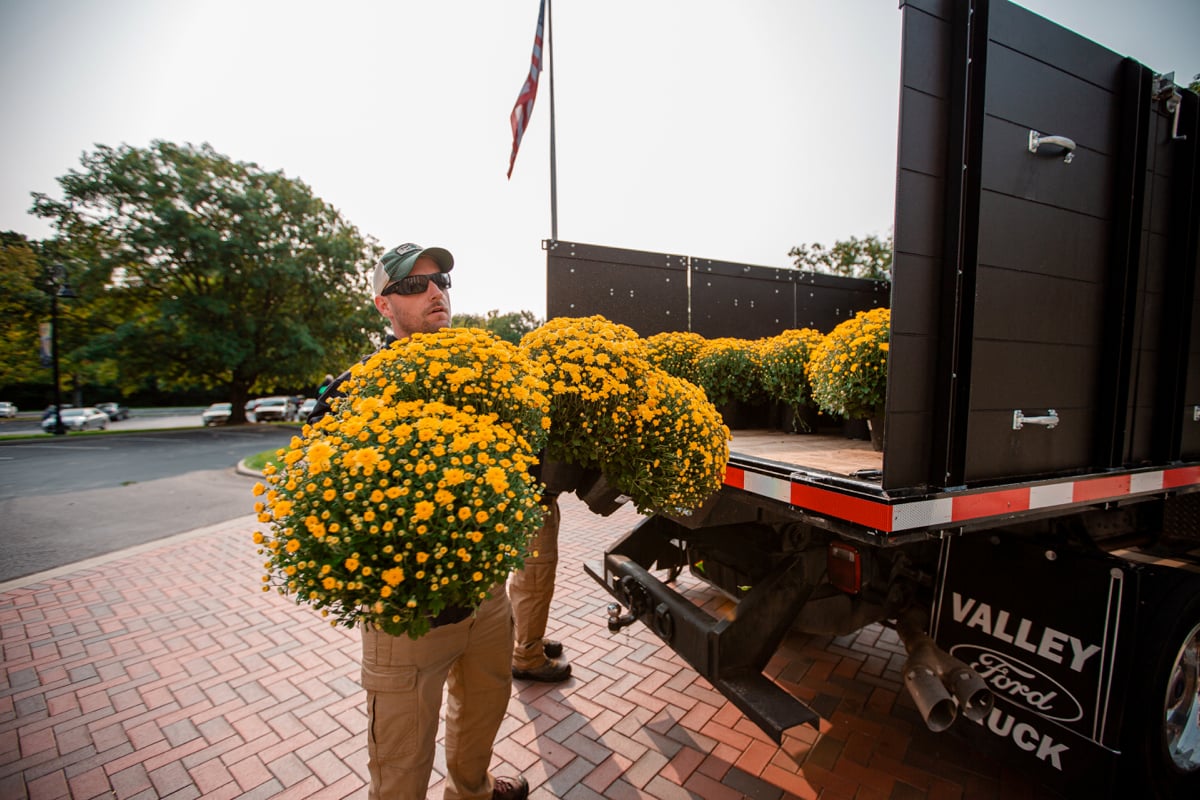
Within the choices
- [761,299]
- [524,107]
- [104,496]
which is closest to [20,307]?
[104,496]

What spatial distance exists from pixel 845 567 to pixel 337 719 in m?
2.75

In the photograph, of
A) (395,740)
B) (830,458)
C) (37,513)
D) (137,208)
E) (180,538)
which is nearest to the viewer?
(395,740)

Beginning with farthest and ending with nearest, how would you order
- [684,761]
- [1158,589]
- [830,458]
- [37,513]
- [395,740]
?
[37,513] < [830,458] < [684,761] < [1158,589] < [395,740]

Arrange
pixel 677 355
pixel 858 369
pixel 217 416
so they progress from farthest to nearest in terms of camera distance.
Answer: pixel 217 416
pixel 677 355
pixel 858 369

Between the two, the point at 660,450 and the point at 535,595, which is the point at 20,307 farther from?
the point at 660,450

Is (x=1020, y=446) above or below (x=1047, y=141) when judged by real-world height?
below

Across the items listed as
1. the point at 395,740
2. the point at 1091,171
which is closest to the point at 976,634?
the point at 1091,171

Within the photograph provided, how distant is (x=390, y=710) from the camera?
1.54 meters

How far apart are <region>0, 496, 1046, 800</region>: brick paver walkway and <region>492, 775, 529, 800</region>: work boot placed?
5.3 inches

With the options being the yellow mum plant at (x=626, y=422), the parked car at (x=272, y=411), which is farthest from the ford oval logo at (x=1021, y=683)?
the parked car at (x=272, y=411)

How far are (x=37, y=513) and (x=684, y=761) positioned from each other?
9.84 metres

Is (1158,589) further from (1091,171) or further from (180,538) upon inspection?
(180,538)

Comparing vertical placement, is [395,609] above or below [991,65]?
below

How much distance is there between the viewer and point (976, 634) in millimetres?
2186
